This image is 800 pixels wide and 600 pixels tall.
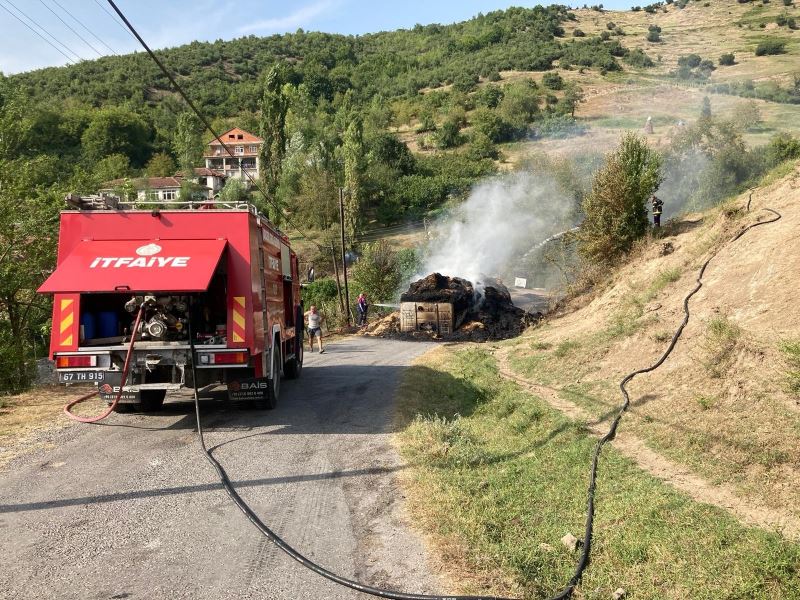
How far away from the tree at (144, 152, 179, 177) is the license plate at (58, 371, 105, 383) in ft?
277

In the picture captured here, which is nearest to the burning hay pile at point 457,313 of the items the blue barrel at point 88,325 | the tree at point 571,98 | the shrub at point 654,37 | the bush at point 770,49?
the blue barrel at point 88,325

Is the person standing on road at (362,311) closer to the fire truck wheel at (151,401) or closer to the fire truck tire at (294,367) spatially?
the fire truck tire at (294,367)

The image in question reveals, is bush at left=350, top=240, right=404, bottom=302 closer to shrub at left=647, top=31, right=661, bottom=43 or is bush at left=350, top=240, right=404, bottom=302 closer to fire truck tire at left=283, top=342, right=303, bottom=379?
fire truck tire at left=283, top=342, right=303, bottom=379

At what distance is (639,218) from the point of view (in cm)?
1992

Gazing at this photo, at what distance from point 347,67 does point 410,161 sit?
77.7 m

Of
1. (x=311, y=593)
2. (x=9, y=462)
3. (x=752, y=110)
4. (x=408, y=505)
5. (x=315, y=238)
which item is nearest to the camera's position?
(x=311, y=593)

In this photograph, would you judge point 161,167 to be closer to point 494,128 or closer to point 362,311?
point 494,128

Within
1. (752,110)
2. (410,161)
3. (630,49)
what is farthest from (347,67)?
(752,110)

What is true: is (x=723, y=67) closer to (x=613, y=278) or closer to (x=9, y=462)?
(x=613, y=278)

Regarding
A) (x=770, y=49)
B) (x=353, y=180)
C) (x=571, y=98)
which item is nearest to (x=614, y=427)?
(x=353, y=180)

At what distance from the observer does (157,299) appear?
27.9ft

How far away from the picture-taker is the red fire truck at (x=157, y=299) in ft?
25.5

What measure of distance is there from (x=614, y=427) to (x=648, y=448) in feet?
2.38

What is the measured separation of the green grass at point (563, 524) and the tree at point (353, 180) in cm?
4903
